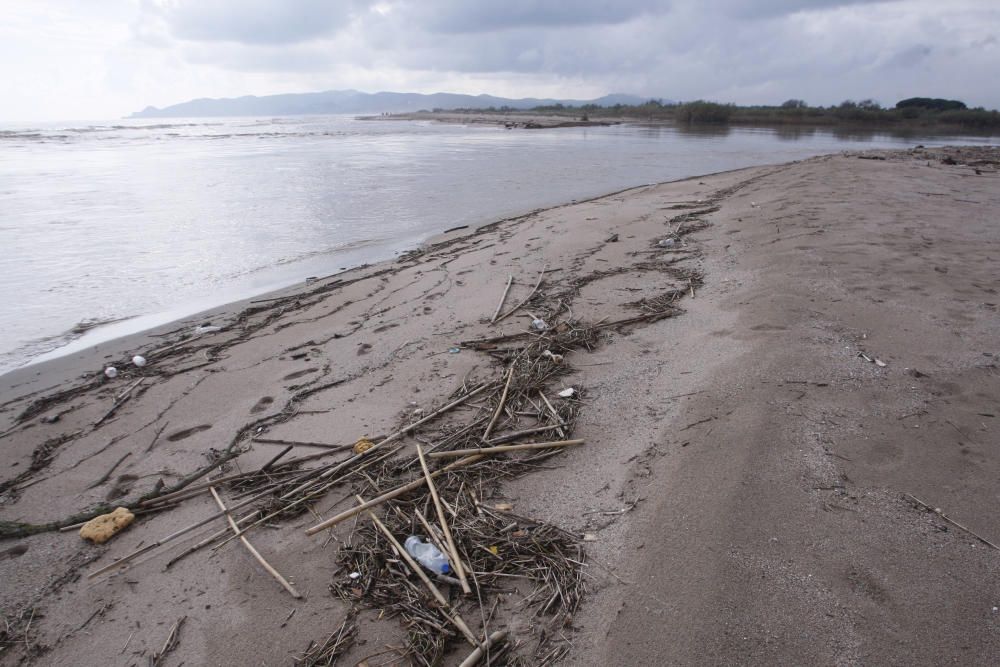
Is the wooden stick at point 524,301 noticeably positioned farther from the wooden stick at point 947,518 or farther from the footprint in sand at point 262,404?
the wooden stick at point 947,518

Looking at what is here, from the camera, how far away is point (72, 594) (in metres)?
2.58

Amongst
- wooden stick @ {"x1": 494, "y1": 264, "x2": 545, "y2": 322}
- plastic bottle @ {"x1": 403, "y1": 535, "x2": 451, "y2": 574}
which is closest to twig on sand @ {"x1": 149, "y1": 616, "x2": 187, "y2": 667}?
plastic bottle @ {"x1": 403, "y1": 535, "x2": 451, "y2": 574}

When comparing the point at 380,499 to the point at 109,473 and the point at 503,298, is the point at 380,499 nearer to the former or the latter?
the point at 109,473

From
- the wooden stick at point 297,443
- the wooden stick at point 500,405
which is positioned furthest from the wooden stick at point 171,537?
the wooden stick at point 500,405

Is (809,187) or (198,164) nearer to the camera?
(809,187)

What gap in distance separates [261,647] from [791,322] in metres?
4.18

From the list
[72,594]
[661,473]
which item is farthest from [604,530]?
[72,594]

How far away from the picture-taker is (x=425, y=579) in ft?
7.70

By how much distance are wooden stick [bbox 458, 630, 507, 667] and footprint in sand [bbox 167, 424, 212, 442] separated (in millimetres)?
2931

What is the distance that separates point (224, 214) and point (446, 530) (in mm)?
12178

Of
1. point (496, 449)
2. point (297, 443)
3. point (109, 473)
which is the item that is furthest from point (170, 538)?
point (496, 449)

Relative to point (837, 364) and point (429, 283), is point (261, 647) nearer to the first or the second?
point (837, 364)

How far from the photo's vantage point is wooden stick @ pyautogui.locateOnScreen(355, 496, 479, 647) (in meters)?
2.08

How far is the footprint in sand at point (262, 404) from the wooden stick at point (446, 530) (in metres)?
1.66
